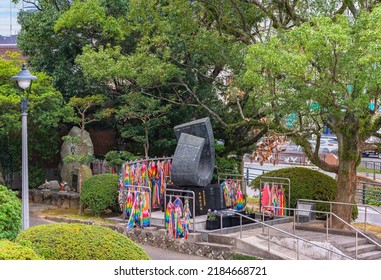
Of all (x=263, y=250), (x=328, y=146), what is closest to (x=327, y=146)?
(x=328, y=146)

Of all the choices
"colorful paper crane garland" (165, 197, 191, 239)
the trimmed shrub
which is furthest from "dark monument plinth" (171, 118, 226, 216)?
the trimmed shrub

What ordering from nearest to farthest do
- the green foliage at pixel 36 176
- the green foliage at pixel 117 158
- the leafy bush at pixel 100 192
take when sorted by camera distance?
the leafy bush at pixel 100 192 → the green foliage at pixel 117 158 → the green foliage at pixel 36 176

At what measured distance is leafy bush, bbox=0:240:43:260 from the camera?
31.2ft

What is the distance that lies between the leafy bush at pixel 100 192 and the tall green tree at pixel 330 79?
6028 millimetres

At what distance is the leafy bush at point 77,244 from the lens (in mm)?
11070

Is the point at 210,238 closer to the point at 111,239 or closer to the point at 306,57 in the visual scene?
the point at 306,57

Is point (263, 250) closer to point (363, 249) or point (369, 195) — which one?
point (363, 249)

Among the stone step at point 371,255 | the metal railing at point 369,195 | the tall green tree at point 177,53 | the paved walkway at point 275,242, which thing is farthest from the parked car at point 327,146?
the stone step at point 371,255

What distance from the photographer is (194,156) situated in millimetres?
20828

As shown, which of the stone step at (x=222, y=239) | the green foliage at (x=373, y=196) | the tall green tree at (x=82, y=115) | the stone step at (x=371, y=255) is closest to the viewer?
the stone step at (x=371, y=255)

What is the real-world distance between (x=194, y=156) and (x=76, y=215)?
541 cm

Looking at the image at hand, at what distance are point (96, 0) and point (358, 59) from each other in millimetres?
12540

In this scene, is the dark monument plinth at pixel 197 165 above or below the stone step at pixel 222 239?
above

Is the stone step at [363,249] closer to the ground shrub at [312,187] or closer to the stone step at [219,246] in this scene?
the stone step at [219,246]
